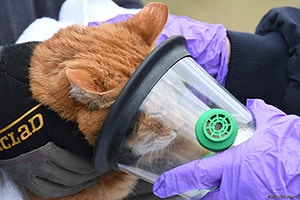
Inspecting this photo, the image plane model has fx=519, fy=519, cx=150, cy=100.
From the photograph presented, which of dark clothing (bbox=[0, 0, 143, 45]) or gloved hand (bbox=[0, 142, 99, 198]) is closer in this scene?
gloved hand (bbox=[0, 142, 99, 198])

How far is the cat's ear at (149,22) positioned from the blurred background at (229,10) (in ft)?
5.01

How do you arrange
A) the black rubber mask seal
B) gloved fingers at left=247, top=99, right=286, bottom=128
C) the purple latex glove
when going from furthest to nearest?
the purple latex glove → gloved fingers at left=247, top=99, right=286, bottom=128 → the black rubber mask seal

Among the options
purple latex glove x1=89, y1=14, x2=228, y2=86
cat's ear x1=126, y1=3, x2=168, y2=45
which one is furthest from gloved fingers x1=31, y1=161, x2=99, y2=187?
purple latex glove x1=89, y1=14, x2=228, y2=86

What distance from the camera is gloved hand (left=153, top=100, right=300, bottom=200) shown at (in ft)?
2.31

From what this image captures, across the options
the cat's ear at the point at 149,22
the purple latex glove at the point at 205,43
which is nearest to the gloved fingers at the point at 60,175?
the cat's ear at the point at 149,22

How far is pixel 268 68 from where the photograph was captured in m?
1.09

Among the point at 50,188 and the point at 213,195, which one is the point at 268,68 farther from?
the point at 50,188

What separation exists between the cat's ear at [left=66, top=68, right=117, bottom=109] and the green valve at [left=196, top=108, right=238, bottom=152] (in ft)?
0.42

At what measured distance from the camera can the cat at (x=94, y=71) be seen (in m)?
0.70

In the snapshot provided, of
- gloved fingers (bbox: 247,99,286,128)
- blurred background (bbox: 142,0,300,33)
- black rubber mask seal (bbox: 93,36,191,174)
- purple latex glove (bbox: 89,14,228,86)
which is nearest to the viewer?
black rubber mask seal (bbox: 93,36,191,174)

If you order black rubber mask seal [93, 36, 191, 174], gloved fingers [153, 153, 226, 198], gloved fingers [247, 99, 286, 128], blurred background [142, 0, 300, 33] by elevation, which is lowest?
blurred background [142, 0, 300, 33]

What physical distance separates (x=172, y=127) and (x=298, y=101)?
16.9 inches

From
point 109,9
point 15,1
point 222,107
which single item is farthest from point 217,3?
point 222,107

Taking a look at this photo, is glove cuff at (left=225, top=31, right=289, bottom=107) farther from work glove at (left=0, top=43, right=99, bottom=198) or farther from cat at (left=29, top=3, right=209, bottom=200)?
work glove at (left=0, top=43, right=99, bottom=198)
